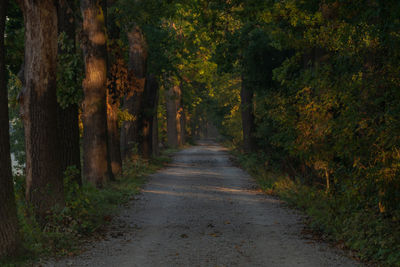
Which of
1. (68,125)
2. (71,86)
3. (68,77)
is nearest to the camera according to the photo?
(68,77)

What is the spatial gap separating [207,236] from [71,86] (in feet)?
14.1

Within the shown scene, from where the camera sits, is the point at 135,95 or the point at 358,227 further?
the point at 135,95

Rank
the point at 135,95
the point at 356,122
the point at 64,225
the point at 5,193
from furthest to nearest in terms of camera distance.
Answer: the point at 135,95
the point at 64,225
the point at 356,122
the point at 5,193

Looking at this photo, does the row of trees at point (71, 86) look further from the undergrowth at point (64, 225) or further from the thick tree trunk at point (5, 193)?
the undergrowth at point (64, 225)

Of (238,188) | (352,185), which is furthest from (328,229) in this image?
(238,188)

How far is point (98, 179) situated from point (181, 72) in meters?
22.0

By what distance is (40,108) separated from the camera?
9.95 m

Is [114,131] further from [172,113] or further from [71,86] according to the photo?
[172,113]

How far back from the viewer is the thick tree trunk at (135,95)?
25422 mm

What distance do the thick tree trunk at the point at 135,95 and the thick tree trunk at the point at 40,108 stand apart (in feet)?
44.6

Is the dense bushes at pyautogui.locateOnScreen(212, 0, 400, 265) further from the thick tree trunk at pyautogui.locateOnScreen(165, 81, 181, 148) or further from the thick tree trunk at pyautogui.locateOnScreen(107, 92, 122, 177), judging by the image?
the thick tree trunk at pyautogui.locateOnScreen(165, 81, 181, 148)

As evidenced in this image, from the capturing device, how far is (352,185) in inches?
346

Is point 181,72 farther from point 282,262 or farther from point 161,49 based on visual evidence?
point 282,262

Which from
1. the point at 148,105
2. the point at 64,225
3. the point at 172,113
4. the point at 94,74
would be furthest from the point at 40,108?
the point at 172,113
